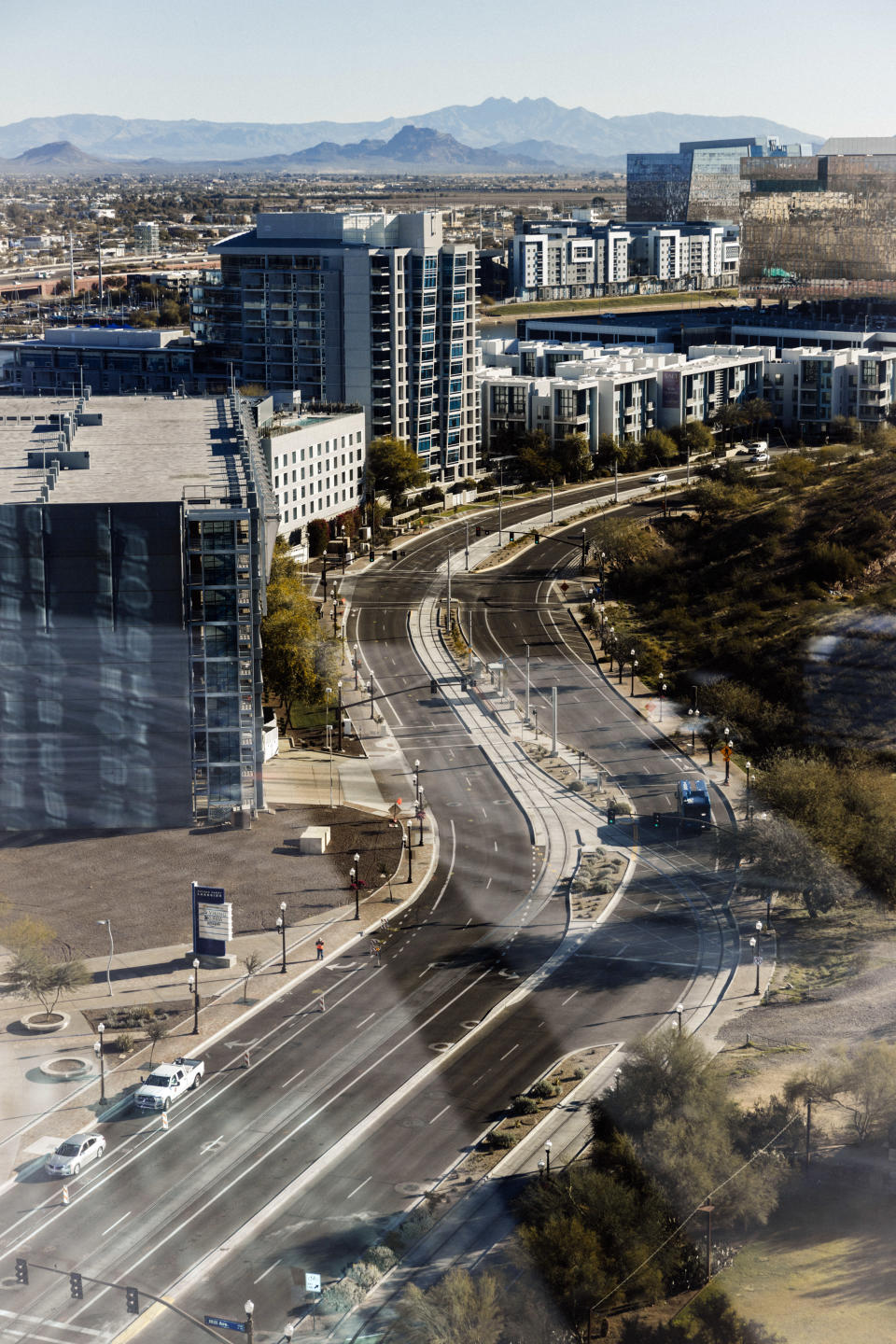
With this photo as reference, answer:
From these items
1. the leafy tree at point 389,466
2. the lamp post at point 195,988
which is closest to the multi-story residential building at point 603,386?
the leafy tree at point 389,466

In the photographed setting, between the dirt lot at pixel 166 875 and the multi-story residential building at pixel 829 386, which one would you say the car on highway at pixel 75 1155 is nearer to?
the dirt lot at pixel 166 875

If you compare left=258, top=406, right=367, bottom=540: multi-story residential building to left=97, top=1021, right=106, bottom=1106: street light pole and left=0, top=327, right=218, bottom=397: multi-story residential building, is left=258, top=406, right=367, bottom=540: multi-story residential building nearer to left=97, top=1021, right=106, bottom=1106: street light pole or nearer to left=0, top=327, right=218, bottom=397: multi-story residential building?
left=0, top=327, right=218, bottom=397: multi-story residential building

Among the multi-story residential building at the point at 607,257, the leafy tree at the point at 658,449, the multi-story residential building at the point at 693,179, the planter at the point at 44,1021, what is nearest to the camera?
the planter at the point at 44,1021

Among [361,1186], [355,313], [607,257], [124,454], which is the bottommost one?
[361,1186]

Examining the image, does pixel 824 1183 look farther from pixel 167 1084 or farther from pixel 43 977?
pixel 43 977

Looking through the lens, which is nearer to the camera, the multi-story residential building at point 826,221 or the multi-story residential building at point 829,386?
the multi-story residential building at point 829,386

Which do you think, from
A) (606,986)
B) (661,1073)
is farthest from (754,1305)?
(606,986)

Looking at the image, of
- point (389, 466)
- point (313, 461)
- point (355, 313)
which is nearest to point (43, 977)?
point (313, 461)
